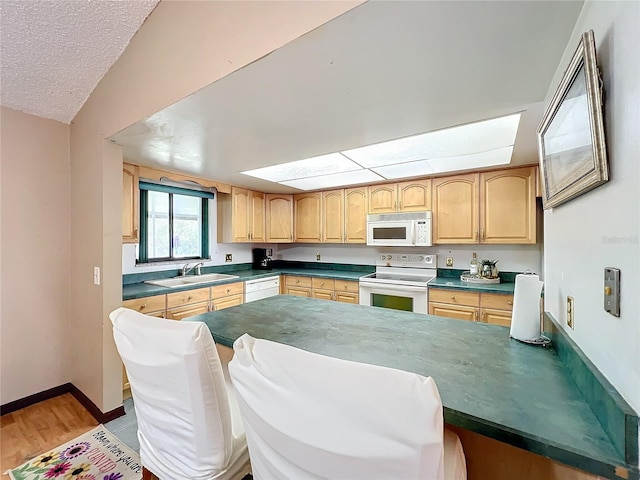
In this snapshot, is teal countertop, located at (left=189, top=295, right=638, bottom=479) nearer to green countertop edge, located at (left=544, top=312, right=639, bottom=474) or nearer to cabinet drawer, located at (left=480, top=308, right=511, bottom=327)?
green countertop edge, located at (left=544, top=312, right=639, bottom=474)

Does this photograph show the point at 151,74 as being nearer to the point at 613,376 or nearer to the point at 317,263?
the point at 613,376

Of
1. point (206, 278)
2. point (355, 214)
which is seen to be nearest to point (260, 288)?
point (206, 278)

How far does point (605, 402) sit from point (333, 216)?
349cm

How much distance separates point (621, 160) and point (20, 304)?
3.52 m

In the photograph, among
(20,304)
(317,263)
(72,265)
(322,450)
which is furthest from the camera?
(317,263)

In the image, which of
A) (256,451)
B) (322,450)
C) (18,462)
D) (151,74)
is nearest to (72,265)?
(18,462)

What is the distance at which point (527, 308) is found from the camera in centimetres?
119

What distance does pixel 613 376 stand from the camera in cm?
65

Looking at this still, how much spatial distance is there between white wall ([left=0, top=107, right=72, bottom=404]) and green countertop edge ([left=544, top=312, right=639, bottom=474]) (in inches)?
134

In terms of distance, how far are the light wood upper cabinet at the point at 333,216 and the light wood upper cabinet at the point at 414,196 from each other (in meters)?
0.85

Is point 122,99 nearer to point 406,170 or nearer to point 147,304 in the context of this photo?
point 147,304

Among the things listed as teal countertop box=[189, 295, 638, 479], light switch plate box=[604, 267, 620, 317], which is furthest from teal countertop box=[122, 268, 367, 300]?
light switch plate box=[604, 267, 620, 317]

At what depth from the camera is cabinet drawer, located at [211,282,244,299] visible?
3.17m

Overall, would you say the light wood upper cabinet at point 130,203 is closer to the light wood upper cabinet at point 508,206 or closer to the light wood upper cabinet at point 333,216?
the light wood upper cabinet at point 333,216
